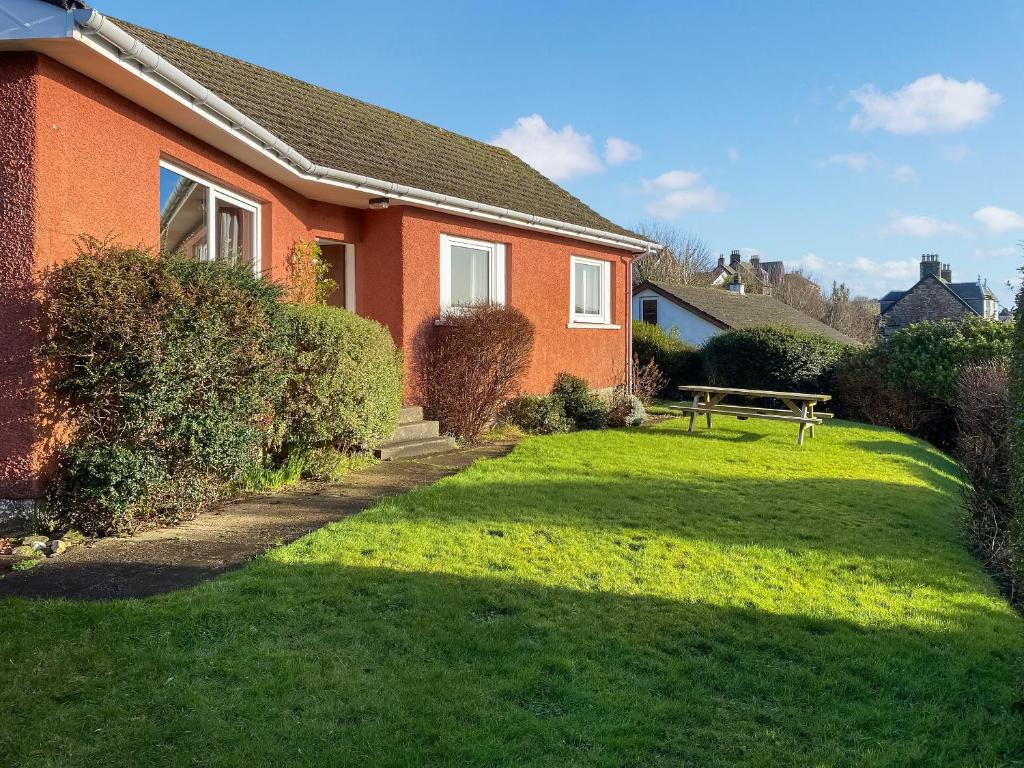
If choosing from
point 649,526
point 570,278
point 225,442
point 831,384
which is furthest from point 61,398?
point 831,384

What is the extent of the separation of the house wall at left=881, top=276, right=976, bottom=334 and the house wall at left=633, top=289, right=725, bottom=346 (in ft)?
77.5

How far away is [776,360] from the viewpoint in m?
17.9

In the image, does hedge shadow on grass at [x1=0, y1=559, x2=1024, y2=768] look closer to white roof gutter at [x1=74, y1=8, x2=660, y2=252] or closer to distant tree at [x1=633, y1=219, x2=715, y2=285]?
white roof gutter at [x1=74, y1=8, x2=660, y2=252]

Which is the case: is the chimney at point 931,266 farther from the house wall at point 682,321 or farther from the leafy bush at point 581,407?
the leafy bush at point 581,407

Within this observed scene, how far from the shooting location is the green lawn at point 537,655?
3170 mm

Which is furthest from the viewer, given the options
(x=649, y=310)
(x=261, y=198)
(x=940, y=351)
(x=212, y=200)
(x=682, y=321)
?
(x=649, y=310)

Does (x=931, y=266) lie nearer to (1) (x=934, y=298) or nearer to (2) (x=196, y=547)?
Result: (1) (x=934, y=298)

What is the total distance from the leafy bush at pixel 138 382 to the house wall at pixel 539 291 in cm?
519

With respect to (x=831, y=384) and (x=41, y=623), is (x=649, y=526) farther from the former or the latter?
(x=831, y=384)

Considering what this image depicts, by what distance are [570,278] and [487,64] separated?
4.32 metres

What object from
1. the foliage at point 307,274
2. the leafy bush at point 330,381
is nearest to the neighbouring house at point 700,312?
the foliage at point 307,274

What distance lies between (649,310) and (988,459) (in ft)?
81.5

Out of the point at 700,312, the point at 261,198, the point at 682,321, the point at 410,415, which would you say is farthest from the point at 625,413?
the point at 682,321

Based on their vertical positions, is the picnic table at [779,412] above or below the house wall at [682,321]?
below
